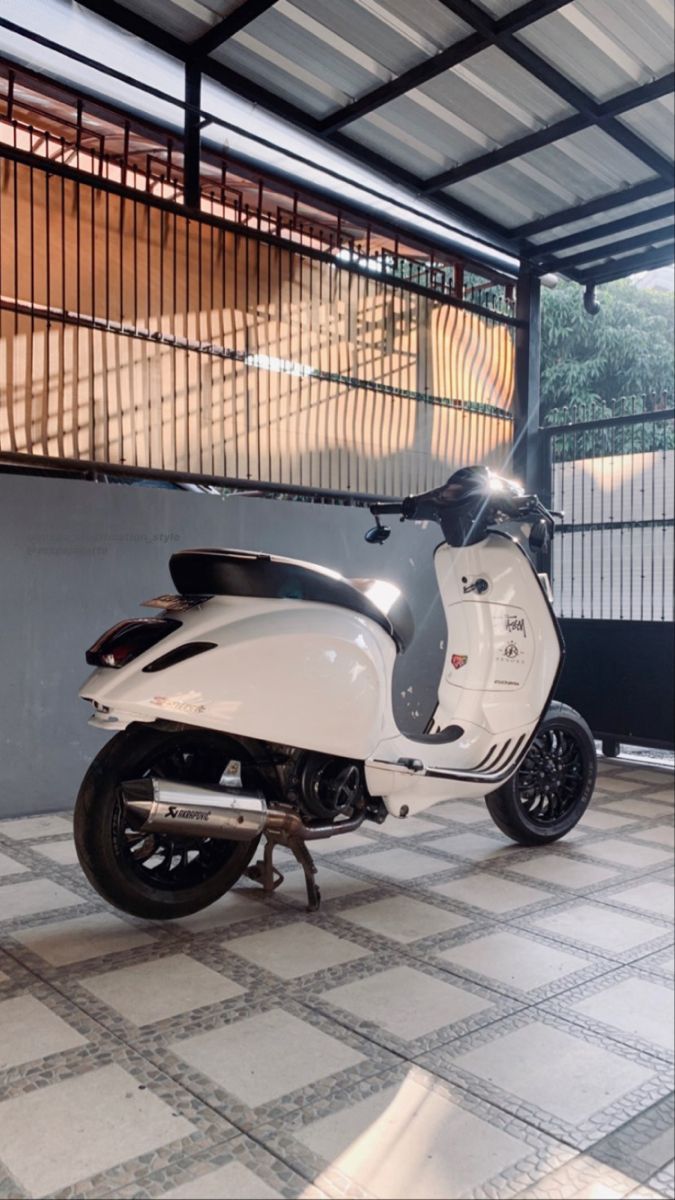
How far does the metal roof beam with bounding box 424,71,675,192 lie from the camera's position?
3865 mm

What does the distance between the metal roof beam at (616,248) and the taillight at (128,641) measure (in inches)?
167

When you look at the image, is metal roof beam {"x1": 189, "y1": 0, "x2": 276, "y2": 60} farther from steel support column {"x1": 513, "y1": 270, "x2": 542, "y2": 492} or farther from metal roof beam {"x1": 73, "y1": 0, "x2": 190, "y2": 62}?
steel support column {"x1": 513, "y1": 270, "x2": 542, "y2": 492}

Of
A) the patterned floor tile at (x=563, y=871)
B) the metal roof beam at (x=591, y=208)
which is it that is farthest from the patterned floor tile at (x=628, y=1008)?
the metal roof beam at (x=591, y=208)

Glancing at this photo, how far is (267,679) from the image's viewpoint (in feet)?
7.93

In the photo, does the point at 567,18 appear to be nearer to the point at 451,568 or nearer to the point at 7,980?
the point at 451,568

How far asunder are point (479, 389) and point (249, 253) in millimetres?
1796

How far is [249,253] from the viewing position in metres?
4.46

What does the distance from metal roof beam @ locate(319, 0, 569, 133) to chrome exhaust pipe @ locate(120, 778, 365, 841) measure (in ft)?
9.44

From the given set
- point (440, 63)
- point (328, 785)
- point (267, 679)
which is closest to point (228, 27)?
point (440, 63)

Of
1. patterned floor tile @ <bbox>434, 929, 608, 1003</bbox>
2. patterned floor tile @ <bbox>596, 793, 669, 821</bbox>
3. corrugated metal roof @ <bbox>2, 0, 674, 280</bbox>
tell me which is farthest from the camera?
patterned floor tile @ <bbox>596, 793, 669, 821</bbox>

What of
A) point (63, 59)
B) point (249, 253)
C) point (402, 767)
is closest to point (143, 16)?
point (63, 59)

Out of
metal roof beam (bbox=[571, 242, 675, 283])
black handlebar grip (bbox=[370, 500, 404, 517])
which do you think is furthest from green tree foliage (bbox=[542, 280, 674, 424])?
black handlebar grip (bbox=[370, 500, 404, 517])

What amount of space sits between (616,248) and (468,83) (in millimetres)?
1846

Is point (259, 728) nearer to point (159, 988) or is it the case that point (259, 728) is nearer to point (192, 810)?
point (192, 810)
